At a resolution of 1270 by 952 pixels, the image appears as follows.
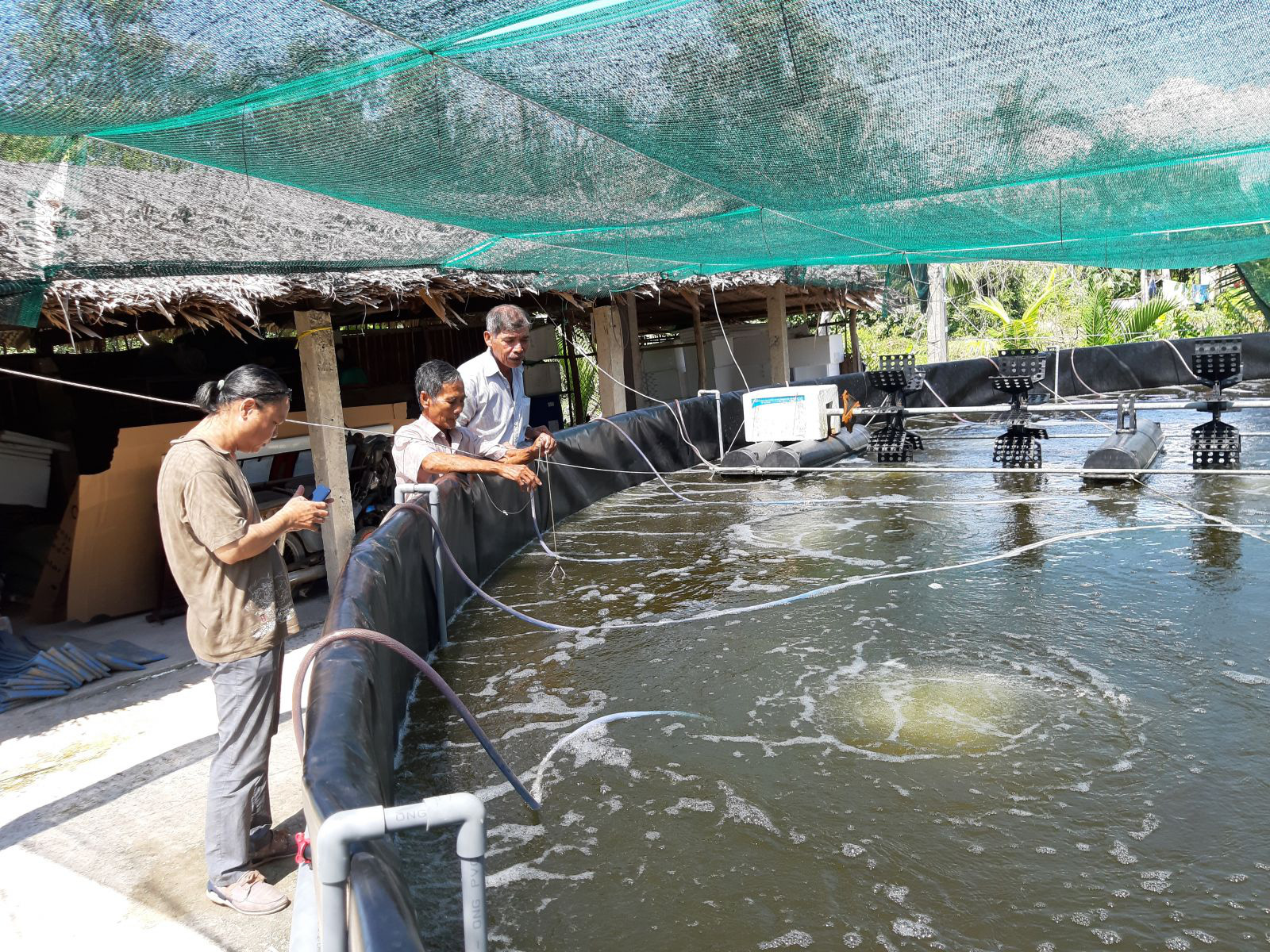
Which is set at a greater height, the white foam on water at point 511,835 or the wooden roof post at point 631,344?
the wooden roof post at point 631,344

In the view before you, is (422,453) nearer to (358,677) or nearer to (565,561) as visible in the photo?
(565,561)

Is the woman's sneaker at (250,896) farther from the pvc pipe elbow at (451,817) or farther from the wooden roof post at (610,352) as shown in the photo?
the wooden roof post at (610,352)

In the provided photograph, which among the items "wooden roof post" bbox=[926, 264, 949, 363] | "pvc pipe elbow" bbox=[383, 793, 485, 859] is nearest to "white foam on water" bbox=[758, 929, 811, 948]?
"pvc pipe elbow" bbox=[383, 793, 485, 859]

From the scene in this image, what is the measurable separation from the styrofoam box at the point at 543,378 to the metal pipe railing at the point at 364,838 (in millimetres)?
12237

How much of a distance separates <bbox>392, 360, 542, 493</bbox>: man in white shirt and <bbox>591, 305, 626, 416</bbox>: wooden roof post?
6.49 meters

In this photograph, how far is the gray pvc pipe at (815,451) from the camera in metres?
9.96

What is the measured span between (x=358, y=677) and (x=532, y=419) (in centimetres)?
1105

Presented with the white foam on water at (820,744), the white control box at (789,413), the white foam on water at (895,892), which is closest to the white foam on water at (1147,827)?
the white foam on water at (820,744)

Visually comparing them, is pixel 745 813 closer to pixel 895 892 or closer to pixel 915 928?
pixel 895 892

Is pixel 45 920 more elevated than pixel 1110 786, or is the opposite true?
pixel 1110 786

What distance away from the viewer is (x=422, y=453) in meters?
5.16

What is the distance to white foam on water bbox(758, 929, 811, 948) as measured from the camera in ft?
8.52

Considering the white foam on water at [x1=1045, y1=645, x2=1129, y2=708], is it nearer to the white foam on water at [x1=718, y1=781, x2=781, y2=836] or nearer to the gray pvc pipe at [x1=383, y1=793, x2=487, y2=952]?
the white foam on water at [x1=718, y1=781, x2=781, y2=836]

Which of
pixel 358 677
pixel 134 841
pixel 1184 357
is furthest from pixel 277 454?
pixel 1184 357
